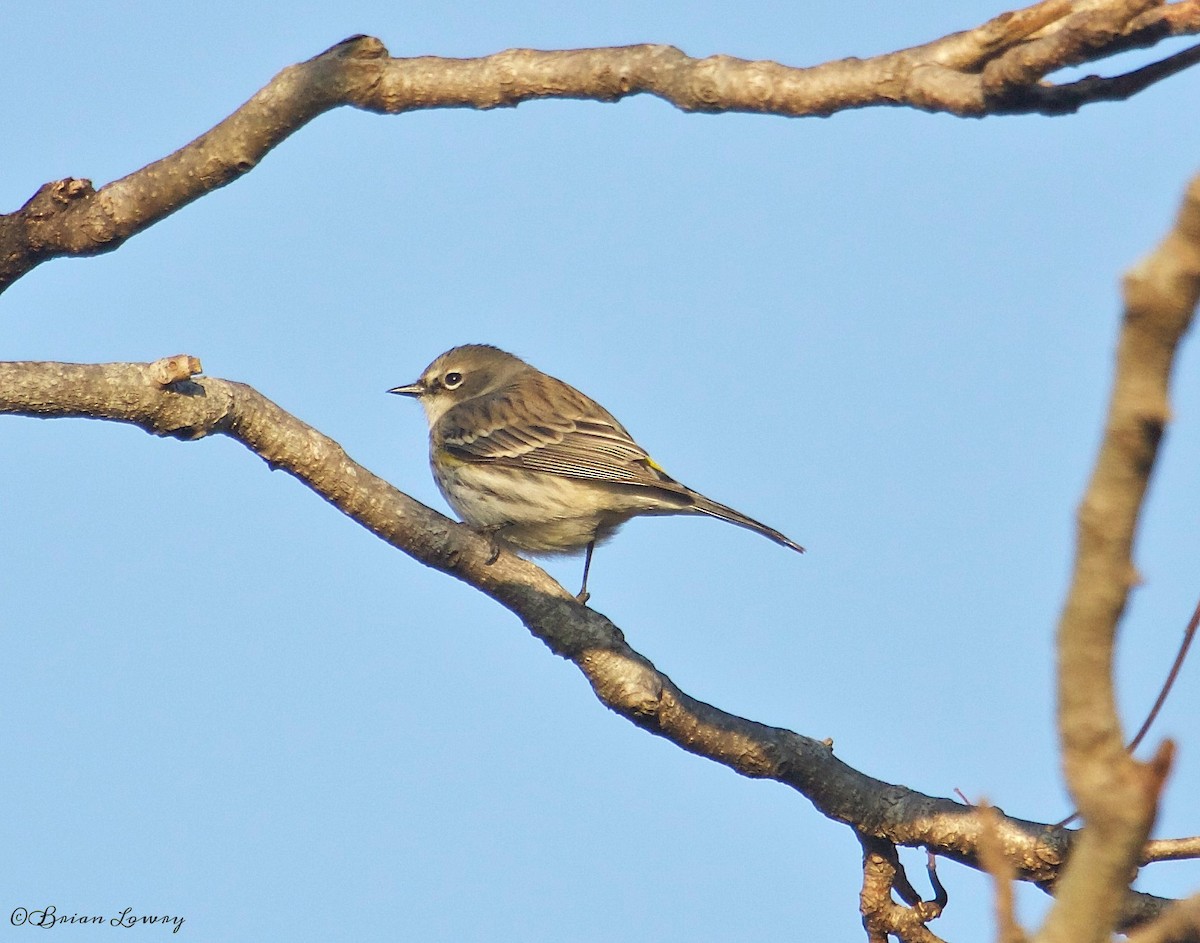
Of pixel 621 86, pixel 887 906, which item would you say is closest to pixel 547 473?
pixel 887 906

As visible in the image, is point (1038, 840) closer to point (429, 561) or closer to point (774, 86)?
point (429, 561)

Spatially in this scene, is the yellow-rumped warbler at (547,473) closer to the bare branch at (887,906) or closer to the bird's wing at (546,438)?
the bird's wing at (546,438)

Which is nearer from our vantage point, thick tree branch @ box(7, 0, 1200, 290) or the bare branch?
thick tree branch @ box(7, 0, 1200, 290)

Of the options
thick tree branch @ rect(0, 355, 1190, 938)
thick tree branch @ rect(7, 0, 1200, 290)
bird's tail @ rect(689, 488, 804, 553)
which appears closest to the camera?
thick tree branch @ rect(7, 0, 1200, 290)

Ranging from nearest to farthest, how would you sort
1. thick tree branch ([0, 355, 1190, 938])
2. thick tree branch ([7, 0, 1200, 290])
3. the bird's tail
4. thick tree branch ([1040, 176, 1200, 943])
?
thick tree branch ([1040, 176, 1200, 943]) < thick tree branch ([7, 0, 1200, 290]) < thick tree branch ([0, 355, 1190, 938]) < the bird's tail

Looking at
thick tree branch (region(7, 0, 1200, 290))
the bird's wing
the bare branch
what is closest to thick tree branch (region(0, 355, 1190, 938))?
the bare branch

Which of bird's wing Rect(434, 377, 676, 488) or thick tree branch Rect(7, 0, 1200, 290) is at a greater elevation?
bird's wing Rect(434, 377, 676, 488)

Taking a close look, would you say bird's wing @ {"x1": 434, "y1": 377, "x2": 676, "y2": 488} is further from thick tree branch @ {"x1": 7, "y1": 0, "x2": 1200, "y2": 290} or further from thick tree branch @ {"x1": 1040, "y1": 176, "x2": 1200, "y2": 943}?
thick tree branch @ {"x1": 1040, "y1": 176, "x2": 1200, "y2": 943}

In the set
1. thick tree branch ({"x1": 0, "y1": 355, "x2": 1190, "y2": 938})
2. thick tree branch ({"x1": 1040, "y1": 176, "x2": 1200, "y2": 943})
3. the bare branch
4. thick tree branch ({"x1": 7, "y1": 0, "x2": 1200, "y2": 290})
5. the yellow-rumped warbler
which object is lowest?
thick tree branch ({"x1": 1040, "y1": 176, "x2": 1200, "y2": 943})
